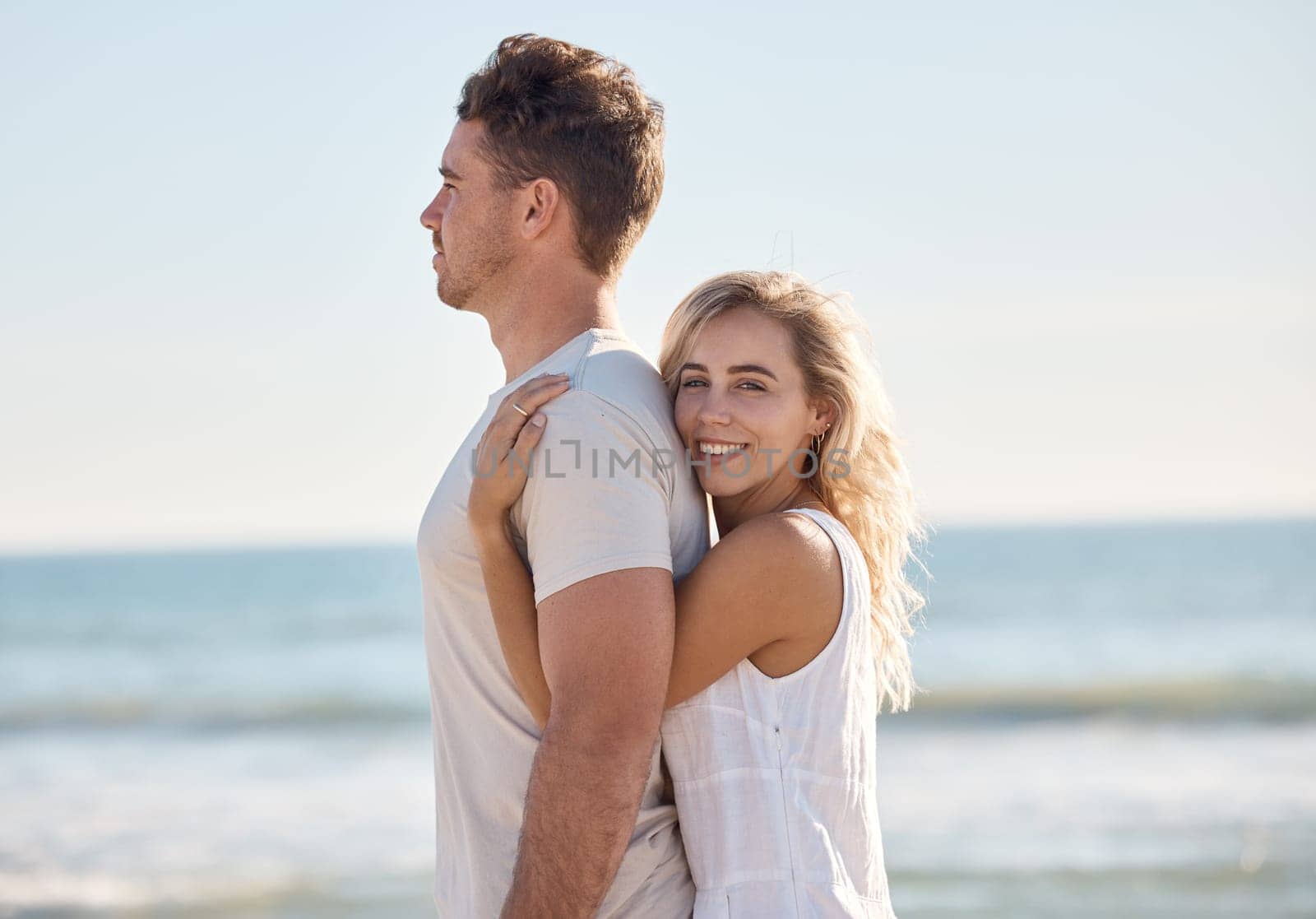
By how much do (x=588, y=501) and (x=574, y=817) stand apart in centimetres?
47

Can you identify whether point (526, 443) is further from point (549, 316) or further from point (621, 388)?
point (549, 316)

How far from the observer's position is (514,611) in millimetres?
2004

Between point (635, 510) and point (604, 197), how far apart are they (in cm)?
67

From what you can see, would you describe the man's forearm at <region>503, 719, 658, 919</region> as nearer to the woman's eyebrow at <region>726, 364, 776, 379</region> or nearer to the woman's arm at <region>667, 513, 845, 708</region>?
the woman's arm at <region>667, 513, 845, 708</region>

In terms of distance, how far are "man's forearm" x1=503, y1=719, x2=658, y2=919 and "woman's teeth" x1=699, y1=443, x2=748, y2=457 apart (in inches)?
24.0

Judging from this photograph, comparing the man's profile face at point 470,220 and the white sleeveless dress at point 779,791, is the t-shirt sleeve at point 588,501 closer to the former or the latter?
the white sleeveless dress at point 779,791

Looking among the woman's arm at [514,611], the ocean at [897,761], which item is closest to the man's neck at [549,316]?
the woman's arm at [514,611]

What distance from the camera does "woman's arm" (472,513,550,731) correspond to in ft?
Answer: 6.53

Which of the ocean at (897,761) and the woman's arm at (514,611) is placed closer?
the woman's arm at (514,611)

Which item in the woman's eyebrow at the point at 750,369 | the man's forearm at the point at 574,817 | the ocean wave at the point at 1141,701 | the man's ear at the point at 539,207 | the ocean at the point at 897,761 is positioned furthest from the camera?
the ocean wave at the point at 1141,701

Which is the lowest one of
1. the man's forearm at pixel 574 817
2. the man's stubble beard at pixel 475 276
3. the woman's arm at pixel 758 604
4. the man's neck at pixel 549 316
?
the man's forearm at pixel 574 817

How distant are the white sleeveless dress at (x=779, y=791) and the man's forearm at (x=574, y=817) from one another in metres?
0.19

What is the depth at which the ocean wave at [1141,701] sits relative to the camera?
13.8 meters

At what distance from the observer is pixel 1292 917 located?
6.54 meters
